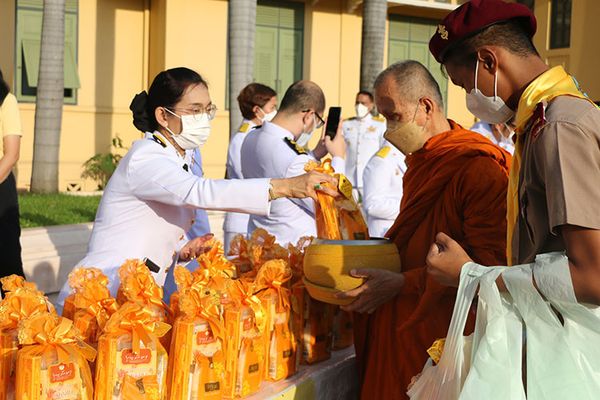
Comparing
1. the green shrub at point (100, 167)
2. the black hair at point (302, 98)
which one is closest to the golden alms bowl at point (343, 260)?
the black hair at point (302, 98)

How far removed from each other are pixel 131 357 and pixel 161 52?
13.5 meters


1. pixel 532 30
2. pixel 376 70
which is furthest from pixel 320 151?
pixel 376 70

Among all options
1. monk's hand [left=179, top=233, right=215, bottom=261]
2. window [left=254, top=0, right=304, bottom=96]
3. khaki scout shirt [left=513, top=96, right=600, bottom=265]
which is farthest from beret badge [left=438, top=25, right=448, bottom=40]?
window [left=254, top=0, right=304, bottom=96]

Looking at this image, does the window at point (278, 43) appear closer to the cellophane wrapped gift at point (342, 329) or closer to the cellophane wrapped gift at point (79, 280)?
the cellophane wrapped gift at point (342, 329)

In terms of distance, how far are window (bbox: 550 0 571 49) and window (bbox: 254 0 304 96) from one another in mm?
8495

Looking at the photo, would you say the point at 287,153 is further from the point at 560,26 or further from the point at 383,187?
the point at 560,26

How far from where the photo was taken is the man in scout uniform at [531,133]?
2014mm

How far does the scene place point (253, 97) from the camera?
684 centimetres

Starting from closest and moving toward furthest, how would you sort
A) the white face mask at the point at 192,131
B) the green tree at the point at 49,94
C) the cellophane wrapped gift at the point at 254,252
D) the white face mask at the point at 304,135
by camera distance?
1. the cellophane wrapped gift at the point at 254,252
2. the white face mask at the point at 192,131
3. the white face mask at the point at 304,135
4. the green tree at the point at 49,94

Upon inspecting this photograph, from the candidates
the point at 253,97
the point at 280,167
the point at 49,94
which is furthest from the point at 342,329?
the point at 49,94

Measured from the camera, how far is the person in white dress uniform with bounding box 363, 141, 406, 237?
6.54 meters

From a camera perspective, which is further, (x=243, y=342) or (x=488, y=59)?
(x=243, y=342)

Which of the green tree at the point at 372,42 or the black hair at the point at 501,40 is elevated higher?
the green tree at the point at 372,42

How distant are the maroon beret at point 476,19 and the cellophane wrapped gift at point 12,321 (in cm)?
142
